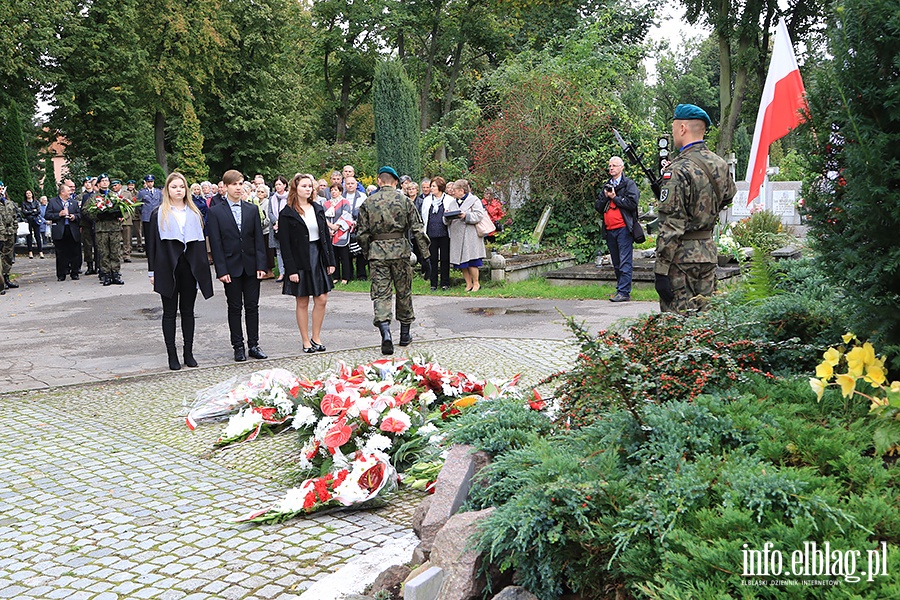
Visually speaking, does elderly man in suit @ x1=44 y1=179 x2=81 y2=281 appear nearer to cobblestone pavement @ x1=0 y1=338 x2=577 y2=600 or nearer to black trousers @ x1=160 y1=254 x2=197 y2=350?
black trousers @ x1=160 y1=254 x2=197 y2=350

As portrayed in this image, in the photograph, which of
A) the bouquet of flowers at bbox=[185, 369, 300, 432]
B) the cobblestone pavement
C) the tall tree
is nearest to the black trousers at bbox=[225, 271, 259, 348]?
the cobblestone pavement

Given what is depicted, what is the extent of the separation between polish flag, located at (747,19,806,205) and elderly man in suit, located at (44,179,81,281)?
16.3 m

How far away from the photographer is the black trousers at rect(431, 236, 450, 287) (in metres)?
16.5

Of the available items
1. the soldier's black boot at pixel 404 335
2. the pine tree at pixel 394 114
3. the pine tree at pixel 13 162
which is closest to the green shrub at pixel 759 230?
the soldier's black boot at pixel 404 335

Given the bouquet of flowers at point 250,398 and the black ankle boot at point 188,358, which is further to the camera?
the black ankle boot at point 188,358

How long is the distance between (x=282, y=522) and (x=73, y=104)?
115 feet

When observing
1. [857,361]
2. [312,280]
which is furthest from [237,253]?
[857,361]

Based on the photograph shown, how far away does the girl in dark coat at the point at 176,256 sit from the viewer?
9.40 meters

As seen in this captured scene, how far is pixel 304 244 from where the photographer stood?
9.98 metres

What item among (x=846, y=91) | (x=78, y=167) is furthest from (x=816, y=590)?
(x=78, y=167)

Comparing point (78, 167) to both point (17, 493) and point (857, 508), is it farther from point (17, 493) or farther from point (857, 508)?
point (857, 508)

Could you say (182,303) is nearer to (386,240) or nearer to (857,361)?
(386,240)

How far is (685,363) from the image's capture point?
360 centimetres

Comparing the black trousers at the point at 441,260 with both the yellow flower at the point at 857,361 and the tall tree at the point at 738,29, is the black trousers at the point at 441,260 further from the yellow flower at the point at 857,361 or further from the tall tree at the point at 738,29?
the tall tree at the point at 738,29
